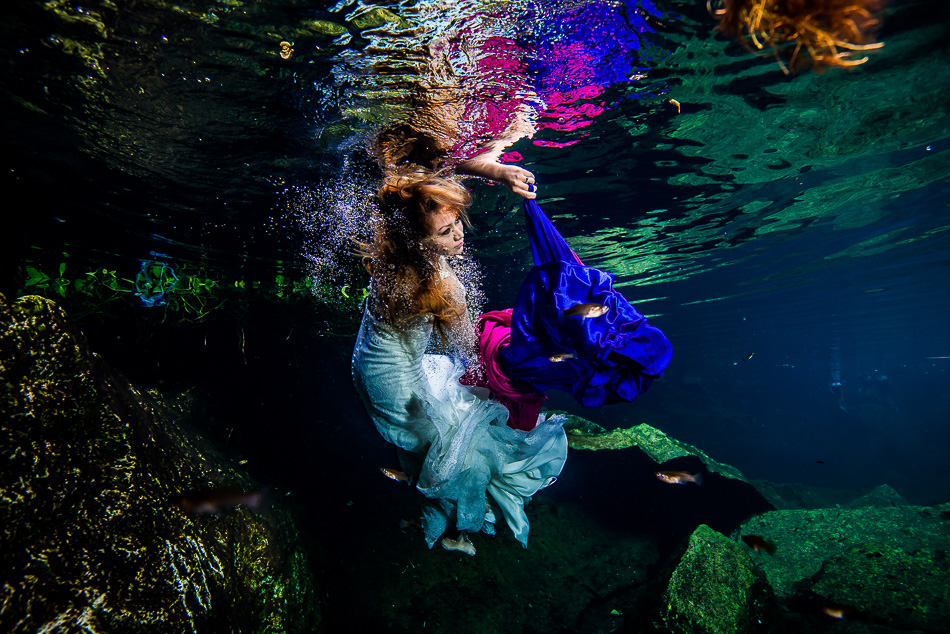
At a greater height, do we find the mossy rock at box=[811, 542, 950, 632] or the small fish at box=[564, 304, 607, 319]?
the small fish at box=[564, 304, 607, 319]

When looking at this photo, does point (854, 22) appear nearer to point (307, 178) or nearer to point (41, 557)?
point (41, 557)

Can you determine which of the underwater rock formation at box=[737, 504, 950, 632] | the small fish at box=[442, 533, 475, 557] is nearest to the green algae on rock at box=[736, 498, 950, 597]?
the underwater rock formation at box=[737, 504, 950, 632]

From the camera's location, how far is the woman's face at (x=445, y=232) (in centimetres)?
353

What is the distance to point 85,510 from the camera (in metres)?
2.83

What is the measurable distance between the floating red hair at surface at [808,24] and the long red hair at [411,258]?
2.46 metres

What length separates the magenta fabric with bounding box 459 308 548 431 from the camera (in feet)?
12.7

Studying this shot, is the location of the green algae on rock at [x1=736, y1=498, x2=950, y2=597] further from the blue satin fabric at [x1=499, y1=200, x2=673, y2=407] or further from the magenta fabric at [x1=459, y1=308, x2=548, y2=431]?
the blue satin fabric at [x1=499, y1=200, x2=673, y2=407]

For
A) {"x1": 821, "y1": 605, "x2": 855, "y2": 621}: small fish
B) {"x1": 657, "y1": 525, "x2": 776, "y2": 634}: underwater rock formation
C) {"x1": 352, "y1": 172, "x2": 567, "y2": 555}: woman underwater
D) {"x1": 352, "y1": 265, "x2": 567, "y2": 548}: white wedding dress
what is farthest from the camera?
{"x1": 821, "y1": 605, "x2": 855, "y2": 621}: small fish

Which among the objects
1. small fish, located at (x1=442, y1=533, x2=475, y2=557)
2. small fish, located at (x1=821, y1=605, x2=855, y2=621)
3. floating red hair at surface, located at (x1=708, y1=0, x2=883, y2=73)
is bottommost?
small fish, located at (x1=821, y1=605, x2=855, y2=621)

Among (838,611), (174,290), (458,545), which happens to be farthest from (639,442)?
(174,290)

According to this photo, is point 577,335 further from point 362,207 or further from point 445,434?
point 362,207

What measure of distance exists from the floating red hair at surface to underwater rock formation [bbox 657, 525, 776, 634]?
7176 mm

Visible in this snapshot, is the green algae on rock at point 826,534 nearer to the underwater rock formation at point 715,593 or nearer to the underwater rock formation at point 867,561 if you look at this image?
the underwater rock formation at point 867,561

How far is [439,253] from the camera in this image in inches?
148
